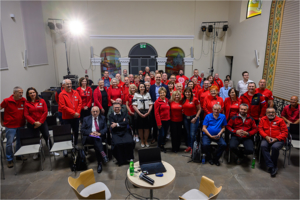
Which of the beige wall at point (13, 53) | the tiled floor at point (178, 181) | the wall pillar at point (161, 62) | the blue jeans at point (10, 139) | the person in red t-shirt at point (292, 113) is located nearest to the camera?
the tiled floor at point (178, 181)

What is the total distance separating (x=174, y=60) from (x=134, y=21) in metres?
3.04

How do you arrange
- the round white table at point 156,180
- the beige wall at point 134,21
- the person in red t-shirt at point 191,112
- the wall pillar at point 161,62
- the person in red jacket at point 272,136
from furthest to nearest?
the wall pillar at point 161,62
the beige wall at point 134,21
the person in red t-shirt at point 191,112
the person in red jacket at point 272,136
the round white table at point 156,180

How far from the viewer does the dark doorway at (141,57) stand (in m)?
10.3

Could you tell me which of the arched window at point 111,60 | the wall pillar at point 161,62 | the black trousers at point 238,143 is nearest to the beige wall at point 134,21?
the arched window at point 111,60

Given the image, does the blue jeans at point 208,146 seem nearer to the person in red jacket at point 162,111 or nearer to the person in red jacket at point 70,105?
the person in red jacket at point 162,111

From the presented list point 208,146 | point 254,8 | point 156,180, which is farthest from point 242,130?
point 254,8

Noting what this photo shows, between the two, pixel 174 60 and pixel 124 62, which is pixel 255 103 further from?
pixel 124 62

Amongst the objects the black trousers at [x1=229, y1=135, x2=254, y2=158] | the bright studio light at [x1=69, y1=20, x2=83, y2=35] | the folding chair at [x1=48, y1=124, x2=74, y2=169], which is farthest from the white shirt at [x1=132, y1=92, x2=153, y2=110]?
the bright studio light at [x1=69, y1=20, x2=83, y2=35]

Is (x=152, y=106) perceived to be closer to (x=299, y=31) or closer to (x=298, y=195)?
(x=298, y=195)

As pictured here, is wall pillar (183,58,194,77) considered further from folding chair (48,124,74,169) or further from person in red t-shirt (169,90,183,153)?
folding chair (48,124,74,169)

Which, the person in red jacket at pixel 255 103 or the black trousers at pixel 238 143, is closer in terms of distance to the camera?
the black trousers at pixel 238 143

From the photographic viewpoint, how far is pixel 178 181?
3.54 m

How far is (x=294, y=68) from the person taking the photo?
213 inches

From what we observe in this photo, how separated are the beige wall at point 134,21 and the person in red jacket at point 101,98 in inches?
219
